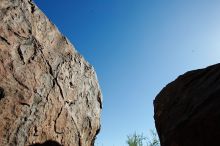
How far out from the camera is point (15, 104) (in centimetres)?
531

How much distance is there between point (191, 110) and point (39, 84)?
309cm

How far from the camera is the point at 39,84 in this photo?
5922 mm

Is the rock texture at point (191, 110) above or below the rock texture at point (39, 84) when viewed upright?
below

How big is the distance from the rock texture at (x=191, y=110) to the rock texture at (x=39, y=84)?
209 cm

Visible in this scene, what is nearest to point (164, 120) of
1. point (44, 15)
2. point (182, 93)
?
point (182, 93)

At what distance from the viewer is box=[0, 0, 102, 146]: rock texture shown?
5.29 meters

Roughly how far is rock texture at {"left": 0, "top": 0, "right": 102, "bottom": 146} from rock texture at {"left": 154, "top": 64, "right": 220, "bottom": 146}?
2.09 metres

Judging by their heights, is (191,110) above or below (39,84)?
below

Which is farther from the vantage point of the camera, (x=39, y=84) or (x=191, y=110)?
(x=39, y=84)

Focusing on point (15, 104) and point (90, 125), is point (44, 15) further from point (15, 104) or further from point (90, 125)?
point (90, 125)

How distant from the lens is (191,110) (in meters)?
4.69

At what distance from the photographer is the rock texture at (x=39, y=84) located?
5289 millimetres

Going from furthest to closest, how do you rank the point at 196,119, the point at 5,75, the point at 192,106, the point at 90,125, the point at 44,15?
the point at 90,125, the point at 44,15, the point at 5,75, the point at 192,106, the point at 196,119

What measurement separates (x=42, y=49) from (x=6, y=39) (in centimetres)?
96
